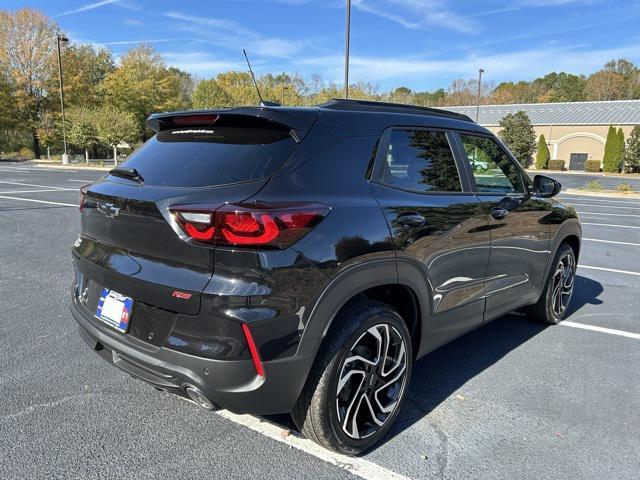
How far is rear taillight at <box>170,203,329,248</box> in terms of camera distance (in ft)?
6.93

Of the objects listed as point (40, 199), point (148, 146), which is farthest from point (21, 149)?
point (148, 146)

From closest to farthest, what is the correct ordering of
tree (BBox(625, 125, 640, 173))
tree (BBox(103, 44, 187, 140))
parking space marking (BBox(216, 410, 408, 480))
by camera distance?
parking space marking (BBox(216, 410, 408, 480)) < tree (BBox(625, 125, 640, 173)) < tree (BBox(103, 44, 187, 140))

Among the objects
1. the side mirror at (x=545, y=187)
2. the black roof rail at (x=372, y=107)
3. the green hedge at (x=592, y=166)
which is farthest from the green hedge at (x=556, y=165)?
the black roof rail at (x=372, y=107)

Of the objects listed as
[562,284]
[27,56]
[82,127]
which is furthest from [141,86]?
[562,284]

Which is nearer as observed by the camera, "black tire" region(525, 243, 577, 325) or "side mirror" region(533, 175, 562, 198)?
"side mirror" region(533, 175, 562, 198)

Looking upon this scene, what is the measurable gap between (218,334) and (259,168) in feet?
2.64

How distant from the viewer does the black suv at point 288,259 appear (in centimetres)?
214

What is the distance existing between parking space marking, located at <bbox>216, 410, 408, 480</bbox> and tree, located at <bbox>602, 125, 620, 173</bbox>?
50462 millimetres

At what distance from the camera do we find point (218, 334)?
2123 mm

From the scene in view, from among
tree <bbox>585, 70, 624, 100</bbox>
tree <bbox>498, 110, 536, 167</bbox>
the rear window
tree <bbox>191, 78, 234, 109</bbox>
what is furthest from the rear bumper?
tree <bbox>585, 70, 624, 100</bbox>

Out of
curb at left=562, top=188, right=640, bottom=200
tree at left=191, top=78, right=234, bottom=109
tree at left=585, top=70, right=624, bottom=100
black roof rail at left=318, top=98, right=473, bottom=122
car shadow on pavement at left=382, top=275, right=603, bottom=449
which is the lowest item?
curb at left=562, top=188, right=640, bottom=200

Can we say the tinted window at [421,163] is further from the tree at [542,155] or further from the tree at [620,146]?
the tree at [542,155]

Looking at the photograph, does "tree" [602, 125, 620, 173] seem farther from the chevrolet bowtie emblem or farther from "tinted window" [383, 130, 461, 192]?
the chevrolet bowtie emblem

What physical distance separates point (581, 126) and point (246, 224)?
5598 cm
